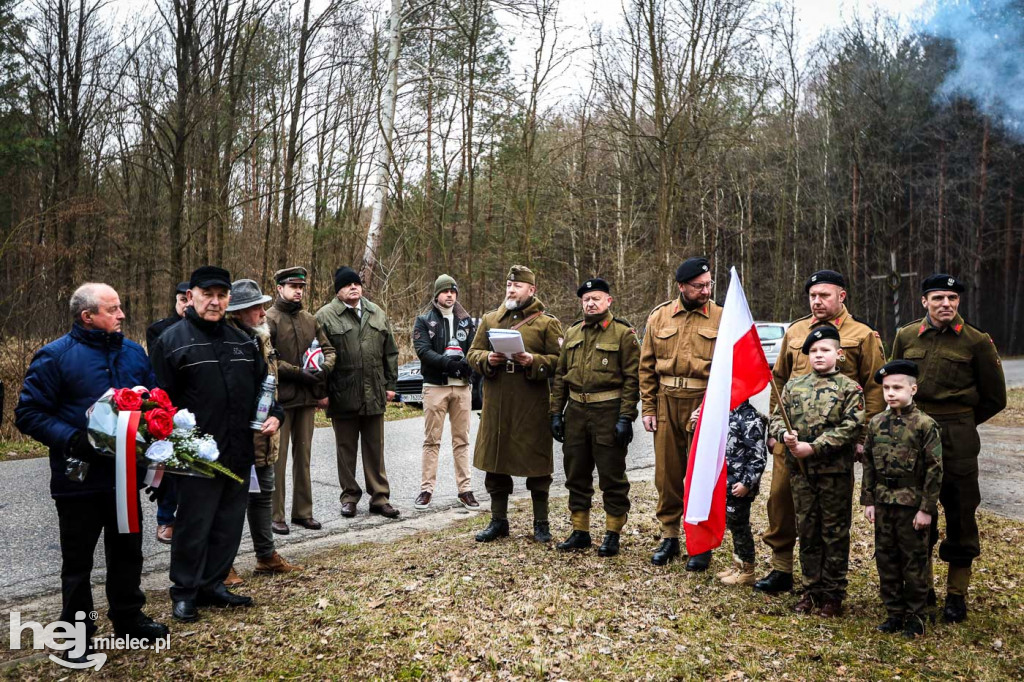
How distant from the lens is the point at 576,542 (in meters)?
6.44

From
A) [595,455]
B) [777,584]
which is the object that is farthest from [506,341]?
[777,584]

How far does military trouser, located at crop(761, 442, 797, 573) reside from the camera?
17.8 feet

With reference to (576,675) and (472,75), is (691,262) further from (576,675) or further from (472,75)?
(472,75)

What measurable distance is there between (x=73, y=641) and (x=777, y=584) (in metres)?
4.38

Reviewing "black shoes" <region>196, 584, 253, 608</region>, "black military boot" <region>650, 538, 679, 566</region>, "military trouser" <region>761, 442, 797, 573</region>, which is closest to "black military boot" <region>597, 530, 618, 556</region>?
"black military boot" <region>650, 538, 679, 566</region>

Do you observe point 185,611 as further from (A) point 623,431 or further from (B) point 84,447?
(A) point 623,431

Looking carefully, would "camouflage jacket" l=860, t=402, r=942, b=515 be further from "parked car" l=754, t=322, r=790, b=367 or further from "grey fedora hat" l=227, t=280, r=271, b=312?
"parked car" l=754, t=322, r=790, b=367

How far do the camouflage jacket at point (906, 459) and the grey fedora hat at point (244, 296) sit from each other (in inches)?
168

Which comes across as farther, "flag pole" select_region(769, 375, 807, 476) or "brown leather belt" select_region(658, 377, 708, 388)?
"brown leather belt" select_region(658, 377, 708, 388)

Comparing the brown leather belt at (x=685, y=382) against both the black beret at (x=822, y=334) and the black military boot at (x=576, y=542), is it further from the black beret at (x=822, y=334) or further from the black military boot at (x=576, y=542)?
the black military boot at (x=576, y=542)

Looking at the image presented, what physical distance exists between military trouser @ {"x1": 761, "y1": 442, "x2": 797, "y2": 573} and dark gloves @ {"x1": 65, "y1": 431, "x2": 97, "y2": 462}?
13.9 feet

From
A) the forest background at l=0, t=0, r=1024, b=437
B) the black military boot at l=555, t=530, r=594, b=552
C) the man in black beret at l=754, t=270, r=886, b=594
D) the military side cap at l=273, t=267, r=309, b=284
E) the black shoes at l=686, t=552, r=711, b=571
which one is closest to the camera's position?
the man in black beret at l=754, t=270, r=886, b=594

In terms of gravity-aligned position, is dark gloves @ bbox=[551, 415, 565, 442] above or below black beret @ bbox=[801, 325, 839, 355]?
below

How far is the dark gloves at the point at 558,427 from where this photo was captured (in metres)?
6.47
